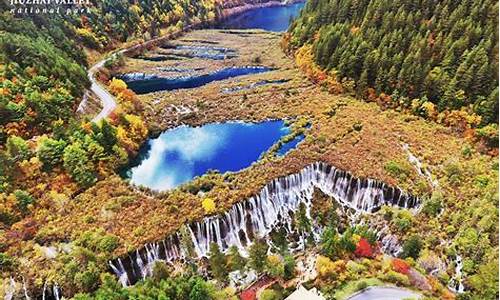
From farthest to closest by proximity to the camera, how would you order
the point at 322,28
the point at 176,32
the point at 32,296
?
the point at 176,32
the point at 322,28
the point at 32,296

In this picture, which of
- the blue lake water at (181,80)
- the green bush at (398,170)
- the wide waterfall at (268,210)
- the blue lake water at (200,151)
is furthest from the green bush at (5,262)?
the blue lake water at (181,80)

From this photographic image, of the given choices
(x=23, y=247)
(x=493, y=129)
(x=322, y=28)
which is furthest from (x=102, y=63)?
(x=493, y=129)

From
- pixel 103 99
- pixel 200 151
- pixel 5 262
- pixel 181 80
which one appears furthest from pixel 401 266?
pixel 181 80

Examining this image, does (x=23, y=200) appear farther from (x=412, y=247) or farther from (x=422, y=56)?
(x=422, y=56)

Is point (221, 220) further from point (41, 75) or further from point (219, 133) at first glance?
point (41, 75)

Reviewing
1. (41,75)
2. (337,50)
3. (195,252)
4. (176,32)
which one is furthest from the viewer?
(176,32)

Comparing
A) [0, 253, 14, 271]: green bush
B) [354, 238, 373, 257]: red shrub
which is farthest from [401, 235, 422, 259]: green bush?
[0, 253, 14, 271]: green bush

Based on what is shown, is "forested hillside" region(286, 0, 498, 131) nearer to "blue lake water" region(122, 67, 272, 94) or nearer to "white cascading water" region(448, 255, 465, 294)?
"blue lake water" region(122, 67, 272, 94)
